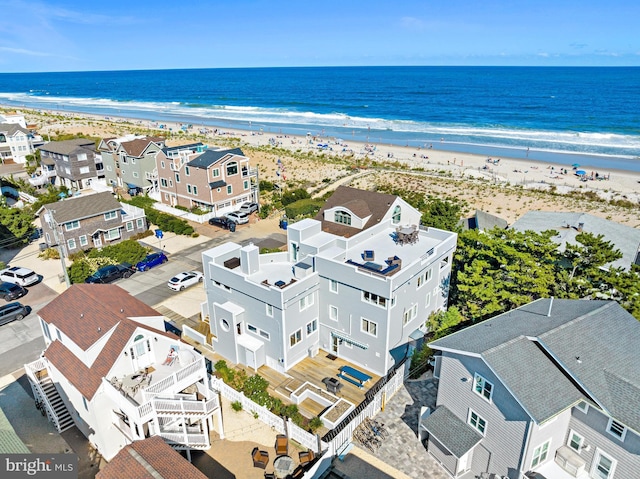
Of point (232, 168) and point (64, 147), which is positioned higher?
point (64, 147)

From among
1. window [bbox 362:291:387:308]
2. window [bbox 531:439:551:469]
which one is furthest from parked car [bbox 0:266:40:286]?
window [bbox 531:439:551:469]

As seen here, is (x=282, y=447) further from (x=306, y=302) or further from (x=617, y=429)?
(x=617, y=429)

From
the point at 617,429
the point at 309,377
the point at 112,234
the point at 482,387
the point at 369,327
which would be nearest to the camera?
the point at 617,429

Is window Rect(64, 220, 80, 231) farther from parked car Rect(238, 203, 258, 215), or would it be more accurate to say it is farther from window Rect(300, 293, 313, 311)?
window Rect(300, 293, 313, 311)

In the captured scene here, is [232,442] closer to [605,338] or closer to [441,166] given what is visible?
[605,338]

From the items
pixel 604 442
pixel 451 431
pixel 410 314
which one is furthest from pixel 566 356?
pixel 410 314

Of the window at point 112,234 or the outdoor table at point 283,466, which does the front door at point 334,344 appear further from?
the window at point 112,234

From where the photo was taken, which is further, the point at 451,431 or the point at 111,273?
the point at 111,273
